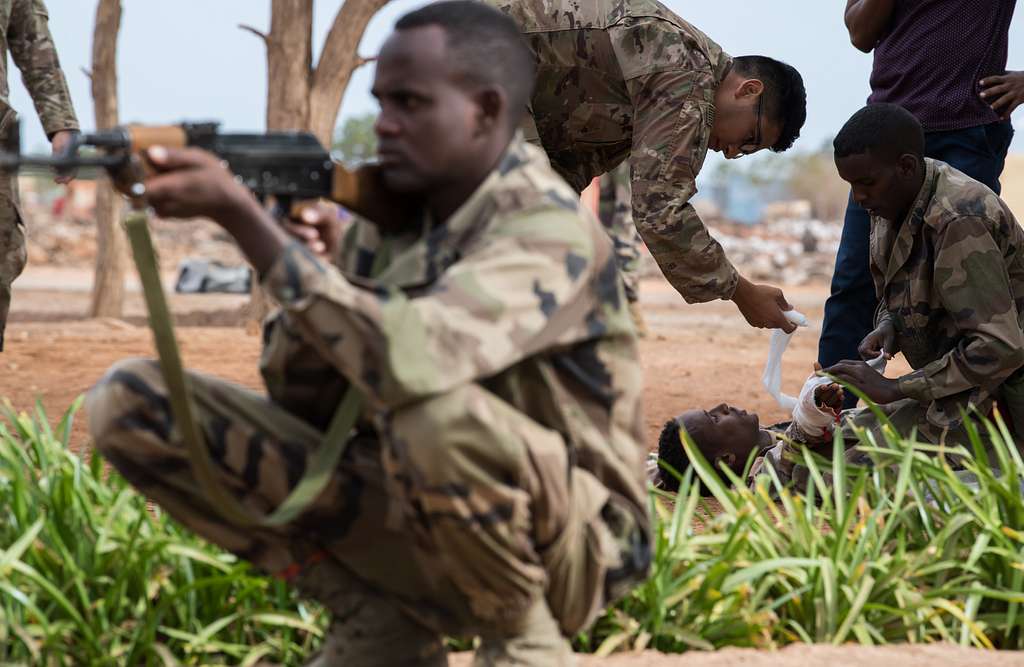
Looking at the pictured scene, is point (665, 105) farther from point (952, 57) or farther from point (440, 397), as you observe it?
point (440, 397)

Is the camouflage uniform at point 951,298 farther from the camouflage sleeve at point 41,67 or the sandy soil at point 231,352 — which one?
the camouflage sleeve at point 41,67

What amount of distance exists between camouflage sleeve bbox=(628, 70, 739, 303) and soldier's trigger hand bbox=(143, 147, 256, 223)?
225cm

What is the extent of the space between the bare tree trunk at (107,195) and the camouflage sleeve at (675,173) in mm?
6482

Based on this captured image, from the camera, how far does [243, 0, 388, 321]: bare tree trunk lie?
852cm

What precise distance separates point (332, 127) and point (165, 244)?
1988cm

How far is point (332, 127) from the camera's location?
345 inches

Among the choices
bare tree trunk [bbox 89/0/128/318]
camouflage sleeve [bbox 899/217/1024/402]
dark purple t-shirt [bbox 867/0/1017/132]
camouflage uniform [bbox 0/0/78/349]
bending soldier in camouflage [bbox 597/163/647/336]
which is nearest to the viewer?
camouflage sleeve [bbox 899/217/1024/402]

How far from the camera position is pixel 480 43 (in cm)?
204

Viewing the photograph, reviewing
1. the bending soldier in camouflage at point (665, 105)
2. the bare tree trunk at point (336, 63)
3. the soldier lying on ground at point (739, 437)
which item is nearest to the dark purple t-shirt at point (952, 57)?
the bending soldier in camouflage at point (665, 105)

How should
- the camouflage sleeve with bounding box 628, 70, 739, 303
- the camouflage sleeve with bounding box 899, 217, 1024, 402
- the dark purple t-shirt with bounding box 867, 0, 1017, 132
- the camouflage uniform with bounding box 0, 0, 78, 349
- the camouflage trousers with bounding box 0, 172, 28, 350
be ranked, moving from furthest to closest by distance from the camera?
the camouflage uniform with bounding box 0, 0, 78, 349, the camouflage trousers with bounding box 0, 172, 28, 350, the dark purple t-shirt with bounding box 867, 0, 1017, 132, the camouflage sleeve with bounding box 628, 70, 739, 303, the camouflage sleeve with bounding box 899, 217, 1024, 402

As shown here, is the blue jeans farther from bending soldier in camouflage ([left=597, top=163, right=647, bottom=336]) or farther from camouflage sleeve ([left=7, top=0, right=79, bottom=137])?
bending soldier in camouflage ([left=597, top=163, right=647, bottom=336])

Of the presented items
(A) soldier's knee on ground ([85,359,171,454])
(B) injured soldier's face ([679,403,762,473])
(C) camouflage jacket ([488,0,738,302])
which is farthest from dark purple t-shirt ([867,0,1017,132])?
(A) soldier's knee on ground ([85,359,171,454])

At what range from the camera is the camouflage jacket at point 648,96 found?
3.87 m

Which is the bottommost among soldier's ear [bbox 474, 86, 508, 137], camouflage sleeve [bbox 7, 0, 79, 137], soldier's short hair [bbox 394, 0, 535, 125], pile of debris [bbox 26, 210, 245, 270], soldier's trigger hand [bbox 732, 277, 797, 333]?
pile of debris [bbox 26, 210, 245, 270]
